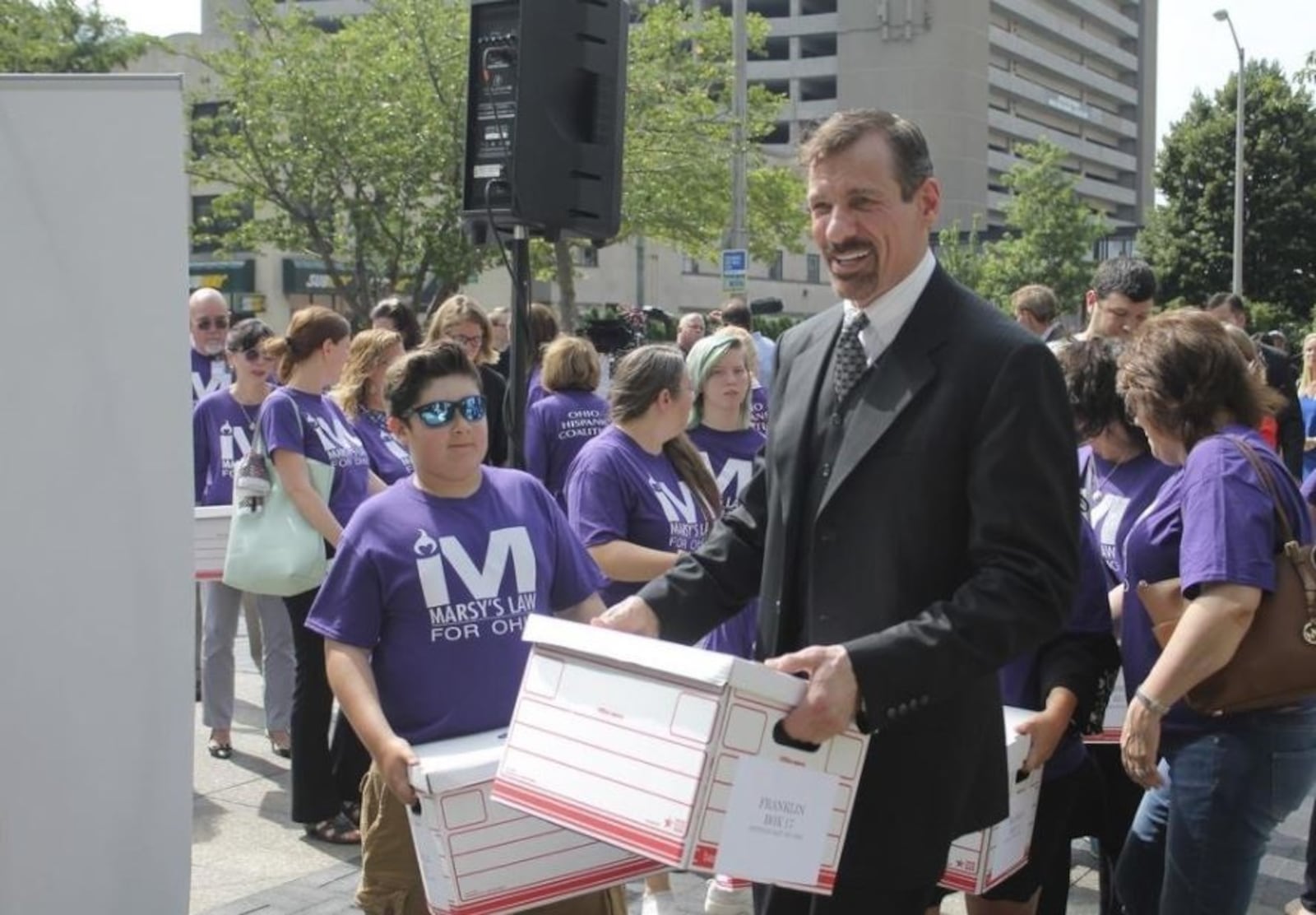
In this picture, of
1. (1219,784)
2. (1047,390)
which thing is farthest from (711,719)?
(1219,784)

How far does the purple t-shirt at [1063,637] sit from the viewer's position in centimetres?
403

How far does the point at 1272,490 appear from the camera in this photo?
3438 millimetres

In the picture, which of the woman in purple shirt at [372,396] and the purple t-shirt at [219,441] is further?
the purple t-shirt at [219,441]

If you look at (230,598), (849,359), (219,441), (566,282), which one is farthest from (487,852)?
(566,282)

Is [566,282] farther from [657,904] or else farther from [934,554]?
[934,554]

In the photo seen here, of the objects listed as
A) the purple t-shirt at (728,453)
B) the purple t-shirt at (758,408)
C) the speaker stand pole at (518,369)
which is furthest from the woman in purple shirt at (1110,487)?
the purple t-shirt at (758,408)

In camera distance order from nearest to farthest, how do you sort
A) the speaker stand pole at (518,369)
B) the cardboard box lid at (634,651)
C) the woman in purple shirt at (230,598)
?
1. the cardboard box lid at (634,651)
2. the speaker stand pole at (518,369)
3. the woman in purple shirt at (230,598)

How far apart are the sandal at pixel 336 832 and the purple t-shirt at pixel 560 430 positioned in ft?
5.48

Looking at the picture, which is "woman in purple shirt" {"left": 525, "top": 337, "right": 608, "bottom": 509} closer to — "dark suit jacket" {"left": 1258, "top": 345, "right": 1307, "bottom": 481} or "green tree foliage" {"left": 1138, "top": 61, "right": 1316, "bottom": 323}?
"dark suit jacket" {"left": 1258, "top": 345, "right": 1307, "bottom": 481}

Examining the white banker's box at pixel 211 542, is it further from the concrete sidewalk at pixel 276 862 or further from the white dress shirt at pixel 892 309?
the white dress shirt at pixel 892 309

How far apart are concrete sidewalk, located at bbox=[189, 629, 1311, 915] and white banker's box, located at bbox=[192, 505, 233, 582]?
0.91 meters

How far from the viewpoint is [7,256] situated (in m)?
3.49

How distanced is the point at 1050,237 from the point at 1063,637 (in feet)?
199

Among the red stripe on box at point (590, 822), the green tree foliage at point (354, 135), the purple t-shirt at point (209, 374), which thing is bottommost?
the red stripe on box at point (590, 822)
